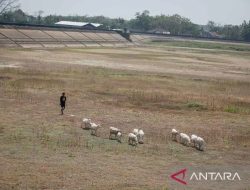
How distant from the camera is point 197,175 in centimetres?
1722

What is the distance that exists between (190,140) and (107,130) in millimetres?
5415

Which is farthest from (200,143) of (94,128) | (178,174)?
(94,128)

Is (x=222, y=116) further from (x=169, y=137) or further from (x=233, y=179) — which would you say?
(x=233, y=179)

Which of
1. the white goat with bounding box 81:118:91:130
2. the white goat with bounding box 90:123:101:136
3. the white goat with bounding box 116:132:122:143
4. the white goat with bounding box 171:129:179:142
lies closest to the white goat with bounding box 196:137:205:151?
the white goat with bounding box 171:129:179:142

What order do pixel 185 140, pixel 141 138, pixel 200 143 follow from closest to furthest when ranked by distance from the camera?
pixel 200 143 < pixel 141 138 < pixel 185 140

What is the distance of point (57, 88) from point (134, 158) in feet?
67.3

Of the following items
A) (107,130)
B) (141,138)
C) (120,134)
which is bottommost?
(107,130)

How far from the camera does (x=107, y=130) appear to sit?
79.4 feet

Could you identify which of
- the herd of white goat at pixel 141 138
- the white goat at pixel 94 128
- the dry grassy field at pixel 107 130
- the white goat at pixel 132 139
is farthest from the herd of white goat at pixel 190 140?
the white goat at pixel 94 128

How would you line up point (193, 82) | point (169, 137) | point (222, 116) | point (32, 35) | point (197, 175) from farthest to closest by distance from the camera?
point (32, 35) → point (193, 82) → point (222, 116) → point (169, 137) → point (197, 175)

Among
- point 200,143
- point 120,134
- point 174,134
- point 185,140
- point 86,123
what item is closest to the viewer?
point 200,143

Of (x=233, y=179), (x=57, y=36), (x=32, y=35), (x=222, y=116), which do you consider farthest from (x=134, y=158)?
(x=57, y=36)

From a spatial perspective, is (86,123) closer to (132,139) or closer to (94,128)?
(94,128)

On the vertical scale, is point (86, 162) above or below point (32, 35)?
below
